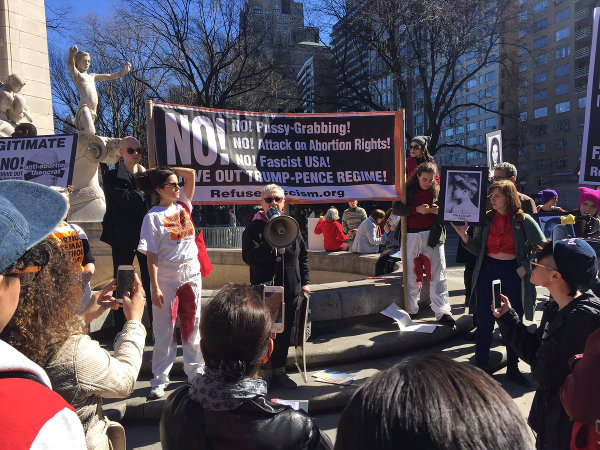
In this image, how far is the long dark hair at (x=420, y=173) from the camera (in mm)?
5531

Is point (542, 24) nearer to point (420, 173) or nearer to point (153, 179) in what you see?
point (420, 173)

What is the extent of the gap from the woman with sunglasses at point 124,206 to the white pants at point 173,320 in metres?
0.65

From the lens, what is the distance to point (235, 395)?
4.99 ft

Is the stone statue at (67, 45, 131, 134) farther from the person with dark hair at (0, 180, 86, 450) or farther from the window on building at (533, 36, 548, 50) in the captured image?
the window on building at (533, 36, 548, 50)

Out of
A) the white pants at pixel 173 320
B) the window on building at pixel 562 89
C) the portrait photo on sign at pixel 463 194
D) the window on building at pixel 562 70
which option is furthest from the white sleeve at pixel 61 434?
the window on building at pixel 562 70

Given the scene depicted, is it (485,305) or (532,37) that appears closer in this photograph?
(485,305)

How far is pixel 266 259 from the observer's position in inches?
164

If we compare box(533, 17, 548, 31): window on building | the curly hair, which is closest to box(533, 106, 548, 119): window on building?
box(533, 17, 548, 31): window on building

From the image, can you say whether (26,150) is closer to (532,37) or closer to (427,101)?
(427,101)

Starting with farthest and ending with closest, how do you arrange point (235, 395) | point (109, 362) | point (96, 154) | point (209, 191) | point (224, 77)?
point (224, 77)
point (96, 154)
point (209, 191)
point (109, 362)
point (235, 395)

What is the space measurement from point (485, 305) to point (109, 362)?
→ 3.85 metres

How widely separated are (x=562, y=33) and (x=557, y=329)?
7470 cm

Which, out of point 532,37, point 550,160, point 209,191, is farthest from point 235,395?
point 532,37

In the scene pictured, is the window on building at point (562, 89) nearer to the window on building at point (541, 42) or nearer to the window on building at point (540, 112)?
the window on building at point (540, 112)
